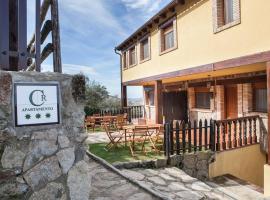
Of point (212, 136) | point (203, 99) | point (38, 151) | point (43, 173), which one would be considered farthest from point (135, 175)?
point (203, 99)

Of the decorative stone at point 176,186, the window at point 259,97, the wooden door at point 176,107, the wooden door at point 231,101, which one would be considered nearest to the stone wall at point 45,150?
the decorative stone at point 176,186

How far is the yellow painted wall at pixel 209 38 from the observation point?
6.92m

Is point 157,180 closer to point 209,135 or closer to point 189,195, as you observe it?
point 189,195

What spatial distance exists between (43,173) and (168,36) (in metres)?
10.6

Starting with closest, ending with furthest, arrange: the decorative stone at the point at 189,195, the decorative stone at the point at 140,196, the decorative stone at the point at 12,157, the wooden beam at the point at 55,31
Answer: the decorative stone at the point at 12,157, the wooden beam at the point at 55,31, the decorative stone at the point at 140,196, the decorative stone at the point at 189,195

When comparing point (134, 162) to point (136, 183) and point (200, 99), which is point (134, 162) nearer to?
point (136, 183)

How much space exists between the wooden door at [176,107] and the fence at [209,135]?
5.57 m

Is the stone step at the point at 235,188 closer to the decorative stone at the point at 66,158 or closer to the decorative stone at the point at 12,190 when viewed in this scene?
the decorative stone at the point at 66,158

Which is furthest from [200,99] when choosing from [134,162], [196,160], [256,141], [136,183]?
[136,183]

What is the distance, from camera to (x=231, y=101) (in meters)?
11.3

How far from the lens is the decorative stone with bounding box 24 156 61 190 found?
2.65 meters

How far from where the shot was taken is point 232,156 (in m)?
8.31

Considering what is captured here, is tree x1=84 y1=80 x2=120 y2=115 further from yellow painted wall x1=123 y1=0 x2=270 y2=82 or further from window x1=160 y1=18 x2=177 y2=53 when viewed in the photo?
window x1=160 y1=18 x2=177 y2=53

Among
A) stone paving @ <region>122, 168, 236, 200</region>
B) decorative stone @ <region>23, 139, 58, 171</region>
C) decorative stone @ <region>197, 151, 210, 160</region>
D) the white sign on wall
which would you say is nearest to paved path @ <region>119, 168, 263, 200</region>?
stone paving @ <region>122, 168, 236, 200</region>
